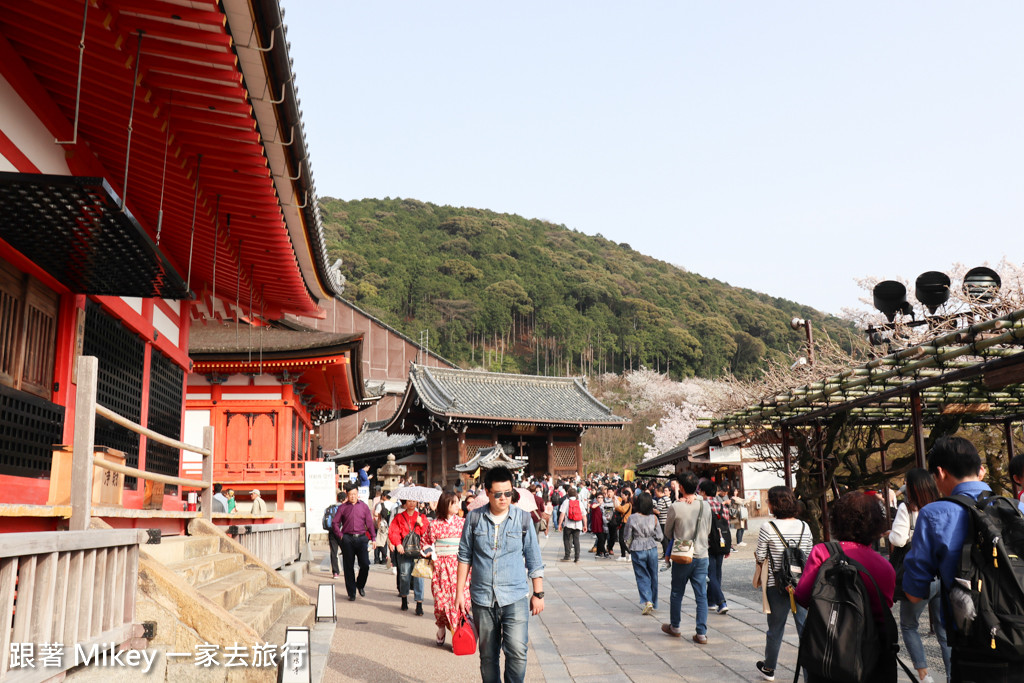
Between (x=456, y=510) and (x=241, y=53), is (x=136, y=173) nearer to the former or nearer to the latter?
(x=241, y=53)

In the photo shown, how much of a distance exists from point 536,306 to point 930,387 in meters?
72.8

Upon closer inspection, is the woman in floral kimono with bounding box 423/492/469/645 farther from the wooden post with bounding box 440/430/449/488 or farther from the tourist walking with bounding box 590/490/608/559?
the wooden post with bounding box 440/430/449/488

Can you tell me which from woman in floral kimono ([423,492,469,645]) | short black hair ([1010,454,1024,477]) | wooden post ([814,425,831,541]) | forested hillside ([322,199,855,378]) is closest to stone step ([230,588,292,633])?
woman in floral kimono ([423,492,469,645])

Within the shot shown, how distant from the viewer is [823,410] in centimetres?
991

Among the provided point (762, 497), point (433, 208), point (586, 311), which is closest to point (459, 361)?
point (586, 311)

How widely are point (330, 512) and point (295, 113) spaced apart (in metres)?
9.72

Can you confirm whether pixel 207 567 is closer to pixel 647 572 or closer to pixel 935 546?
pixel 647 572

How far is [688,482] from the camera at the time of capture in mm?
8133

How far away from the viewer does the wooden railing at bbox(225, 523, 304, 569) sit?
30.8ft

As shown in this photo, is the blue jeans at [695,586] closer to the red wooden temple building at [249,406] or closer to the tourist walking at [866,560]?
the tourist walking at [866,560]

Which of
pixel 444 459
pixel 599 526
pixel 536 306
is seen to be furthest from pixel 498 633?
pixel 536 306

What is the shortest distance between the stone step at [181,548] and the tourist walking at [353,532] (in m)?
3.35

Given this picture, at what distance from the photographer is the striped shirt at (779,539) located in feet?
19.4

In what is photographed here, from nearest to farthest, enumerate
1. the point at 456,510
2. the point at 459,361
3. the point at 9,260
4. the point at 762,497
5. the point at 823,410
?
the point at 9,260, the point at 456,510, the point at 823,410, the point at 762,497, the point at 459,361
